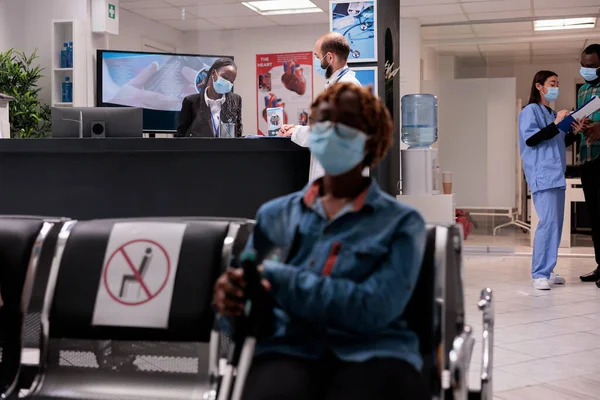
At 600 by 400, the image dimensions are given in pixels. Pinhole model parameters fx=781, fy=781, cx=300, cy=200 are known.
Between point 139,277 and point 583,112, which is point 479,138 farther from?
point 139,277

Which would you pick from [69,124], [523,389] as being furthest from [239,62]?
[523,389]

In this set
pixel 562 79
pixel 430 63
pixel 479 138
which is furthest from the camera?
pixel 562 79

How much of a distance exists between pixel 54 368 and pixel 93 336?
14cm

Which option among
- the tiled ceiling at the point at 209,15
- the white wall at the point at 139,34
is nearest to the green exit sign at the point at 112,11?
the white wall at the point at 139,34

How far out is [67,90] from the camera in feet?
24.7

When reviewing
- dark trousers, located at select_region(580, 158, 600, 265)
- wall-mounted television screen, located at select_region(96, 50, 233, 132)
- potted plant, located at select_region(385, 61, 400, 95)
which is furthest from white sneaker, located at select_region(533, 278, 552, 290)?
wall-mounted television screen, located at select_region(96, 50, 233, 132)

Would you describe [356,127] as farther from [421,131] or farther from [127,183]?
[421,131]

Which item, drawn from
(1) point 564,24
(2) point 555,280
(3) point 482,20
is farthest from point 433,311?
(1) point 564,24

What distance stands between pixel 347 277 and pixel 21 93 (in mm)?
6309

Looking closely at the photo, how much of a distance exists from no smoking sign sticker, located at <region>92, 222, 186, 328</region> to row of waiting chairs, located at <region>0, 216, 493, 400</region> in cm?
1

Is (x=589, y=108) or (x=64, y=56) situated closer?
(x=589, y=108)

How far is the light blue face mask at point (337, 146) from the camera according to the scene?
1726mm

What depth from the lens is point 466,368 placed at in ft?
5.66

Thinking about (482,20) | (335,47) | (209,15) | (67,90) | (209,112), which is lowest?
(209,112)
